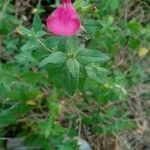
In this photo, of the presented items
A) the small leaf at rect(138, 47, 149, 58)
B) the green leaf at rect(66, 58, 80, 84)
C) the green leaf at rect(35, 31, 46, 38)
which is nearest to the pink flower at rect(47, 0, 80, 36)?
the green leaf at rect(66, 58, 80, 84)

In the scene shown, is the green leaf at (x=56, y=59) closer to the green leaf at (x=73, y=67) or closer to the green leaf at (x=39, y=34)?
the green leaf at (x=73, y=67)

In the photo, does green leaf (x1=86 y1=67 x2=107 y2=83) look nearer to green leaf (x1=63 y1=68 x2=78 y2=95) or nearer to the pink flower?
green leaf (x1=63 y1=68 x2=78 y2=95)

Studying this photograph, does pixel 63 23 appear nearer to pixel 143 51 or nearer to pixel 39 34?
pixel 39 34

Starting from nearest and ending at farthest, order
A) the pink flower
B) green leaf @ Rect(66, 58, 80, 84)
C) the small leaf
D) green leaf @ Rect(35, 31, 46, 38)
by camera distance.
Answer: the pink flower
green leaf @ Rect(66, 58, 80, 84)
green leaf @ Rect(35, 31, 46, 38)
the small leaf

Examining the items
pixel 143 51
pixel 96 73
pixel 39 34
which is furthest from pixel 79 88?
pixel 143 51

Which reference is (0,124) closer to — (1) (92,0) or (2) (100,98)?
(2) (100,98)

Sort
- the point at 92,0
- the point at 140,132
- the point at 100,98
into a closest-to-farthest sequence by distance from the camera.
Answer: the point at 92,0
the point at 100,98
the point at 140,132

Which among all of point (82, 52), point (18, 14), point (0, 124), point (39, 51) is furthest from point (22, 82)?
point (18, 14)
